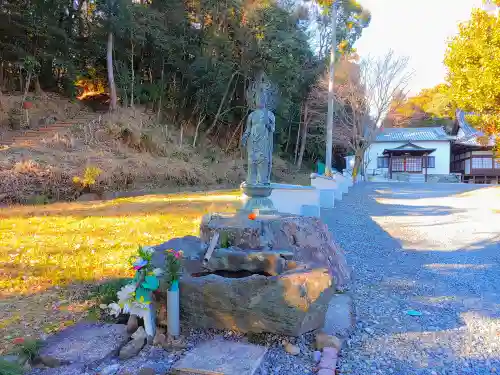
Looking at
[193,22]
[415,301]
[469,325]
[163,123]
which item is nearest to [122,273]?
[415,301]

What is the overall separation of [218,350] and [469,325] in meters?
2.47

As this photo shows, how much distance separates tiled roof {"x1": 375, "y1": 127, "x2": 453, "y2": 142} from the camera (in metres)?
34.0

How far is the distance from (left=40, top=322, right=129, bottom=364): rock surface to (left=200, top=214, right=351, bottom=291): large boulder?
5.33 feet

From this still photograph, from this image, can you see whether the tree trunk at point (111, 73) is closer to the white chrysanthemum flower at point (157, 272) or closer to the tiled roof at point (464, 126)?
the white chrysanthemum flower at point (157, 272)

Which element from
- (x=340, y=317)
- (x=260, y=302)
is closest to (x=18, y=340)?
(x=260, y=302)

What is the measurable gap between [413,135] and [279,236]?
3479cm

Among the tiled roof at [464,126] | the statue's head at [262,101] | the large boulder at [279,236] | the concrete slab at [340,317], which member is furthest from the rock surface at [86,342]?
the tiled roof at [464,126]

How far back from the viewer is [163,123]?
68.8 ft

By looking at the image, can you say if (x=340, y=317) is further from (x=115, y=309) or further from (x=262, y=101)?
(x=262, y=101)

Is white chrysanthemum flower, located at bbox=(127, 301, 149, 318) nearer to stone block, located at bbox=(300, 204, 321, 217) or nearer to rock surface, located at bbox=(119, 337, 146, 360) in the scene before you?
rock surface, located at bbox=(119, 337, 146, 360)

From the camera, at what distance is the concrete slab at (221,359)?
8.50ft

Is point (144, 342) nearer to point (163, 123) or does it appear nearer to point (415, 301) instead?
point (415, 301)

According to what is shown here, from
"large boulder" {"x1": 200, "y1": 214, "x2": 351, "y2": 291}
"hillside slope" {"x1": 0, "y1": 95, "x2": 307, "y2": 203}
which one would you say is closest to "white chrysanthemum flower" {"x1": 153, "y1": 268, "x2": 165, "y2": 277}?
"large boulder" {"x1": 200, "y1": 214, "x2": 351, "y2": 291}

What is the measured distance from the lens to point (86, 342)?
9.50ft
